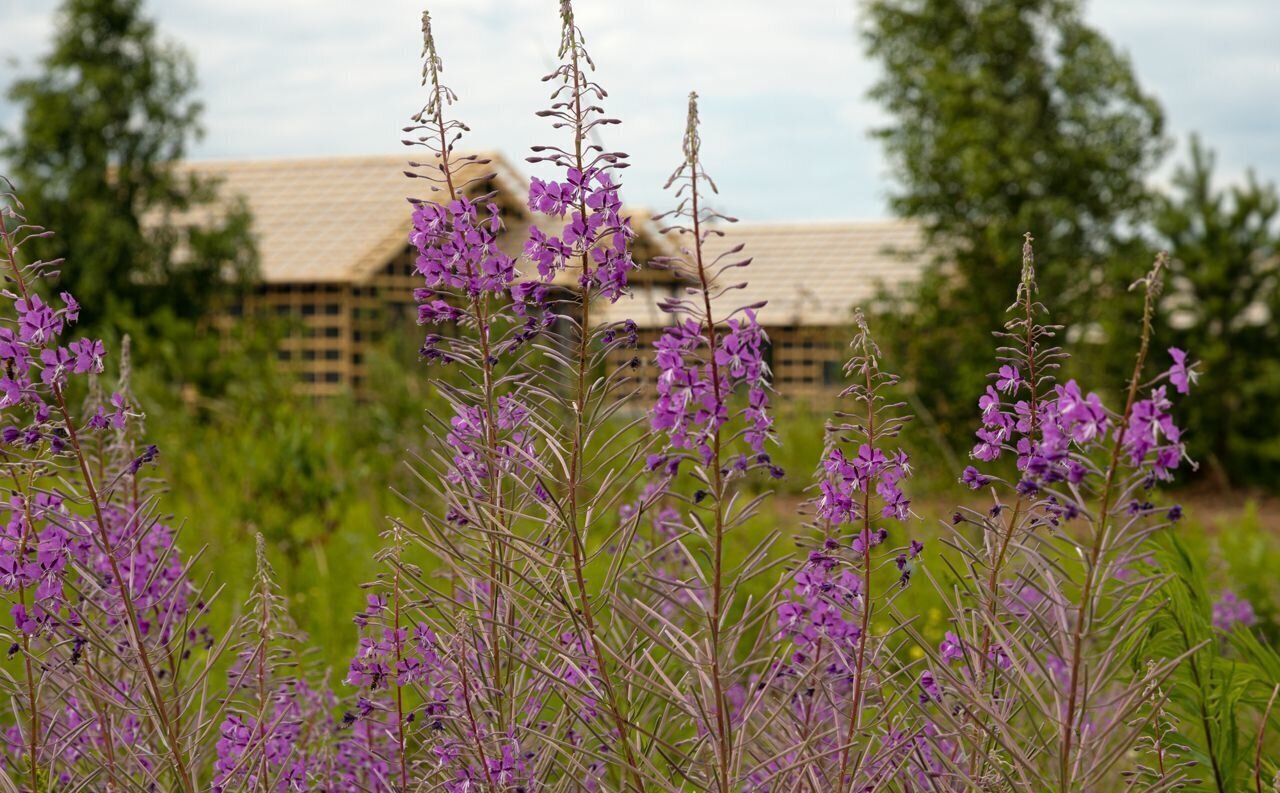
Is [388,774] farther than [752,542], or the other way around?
[752,542]

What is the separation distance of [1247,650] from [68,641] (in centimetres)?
286

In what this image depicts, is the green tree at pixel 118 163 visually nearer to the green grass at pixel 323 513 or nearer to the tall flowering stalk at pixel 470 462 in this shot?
the green grass at pixel 323 513

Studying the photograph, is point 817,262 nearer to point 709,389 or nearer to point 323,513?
point 323,513

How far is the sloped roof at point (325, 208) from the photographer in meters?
23.4

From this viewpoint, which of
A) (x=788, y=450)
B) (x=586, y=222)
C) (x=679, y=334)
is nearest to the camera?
(x=679, y=334)

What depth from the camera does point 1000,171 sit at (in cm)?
1789

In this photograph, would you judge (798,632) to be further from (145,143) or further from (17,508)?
(145,143)

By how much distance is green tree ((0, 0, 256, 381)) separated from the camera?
20.1m

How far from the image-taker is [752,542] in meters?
7.94

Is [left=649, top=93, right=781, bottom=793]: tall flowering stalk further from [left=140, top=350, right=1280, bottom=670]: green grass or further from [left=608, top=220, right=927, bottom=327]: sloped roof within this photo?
[left=608, top=220, right=927, bottom=327]: sloped roof

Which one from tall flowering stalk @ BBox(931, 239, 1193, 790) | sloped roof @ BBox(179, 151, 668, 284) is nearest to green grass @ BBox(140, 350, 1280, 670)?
tall flowering stalk @ BBox(931, 239, 1193, 790)

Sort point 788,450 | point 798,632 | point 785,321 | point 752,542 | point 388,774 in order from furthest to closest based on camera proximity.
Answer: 1. point 785,321
2. point 788,450
3. point 752,542
4. point 388,774
5. point 798,632

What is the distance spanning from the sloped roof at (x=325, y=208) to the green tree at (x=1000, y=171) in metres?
7.94

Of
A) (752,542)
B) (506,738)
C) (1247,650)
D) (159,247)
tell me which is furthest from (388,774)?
(159,247)
